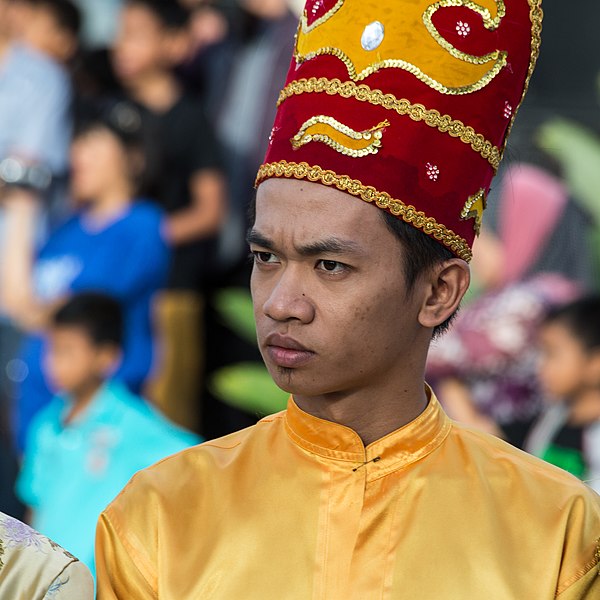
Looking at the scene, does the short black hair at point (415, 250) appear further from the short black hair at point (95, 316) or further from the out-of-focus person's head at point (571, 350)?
the short black hair at point (95, 316)

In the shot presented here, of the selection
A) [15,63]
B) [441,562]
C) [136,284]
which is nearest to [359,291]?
[441,562]

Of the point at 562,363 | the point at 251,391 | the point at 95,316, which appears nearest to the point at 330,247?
the point at 562,363

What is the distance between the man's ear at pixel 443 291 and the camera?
274 cm

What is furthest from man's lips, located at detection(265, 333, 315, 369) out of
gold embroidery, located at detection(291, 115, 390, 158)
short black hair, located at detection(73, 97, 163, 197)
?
short black hair, located at detection(73, 97, 163, 197)

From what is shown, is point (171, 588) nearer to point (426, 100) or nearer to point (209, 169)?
point (426, 100)

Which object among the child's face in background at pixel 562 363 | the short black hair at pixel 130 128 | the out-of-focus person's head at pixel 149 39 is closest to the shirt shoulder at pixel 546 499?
the child's face in background at pixel 562 363

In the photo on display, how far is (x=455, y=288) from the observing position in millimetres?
2770

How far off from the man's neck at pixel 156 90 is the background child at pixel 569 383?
204 centimetres

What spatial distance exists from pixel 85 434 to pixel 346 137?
11.9 feet

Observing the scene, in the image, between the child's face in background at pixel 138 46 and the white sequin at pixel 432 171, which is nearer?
the white sequin at pixel 432 171

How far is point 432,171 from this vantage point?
2.68m

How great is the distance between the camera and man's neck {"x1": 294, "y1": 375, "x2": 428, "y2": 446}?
2727 millimetres

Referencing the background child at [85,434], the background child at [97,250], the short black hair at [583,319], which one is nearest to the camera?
the background child at [85,434]

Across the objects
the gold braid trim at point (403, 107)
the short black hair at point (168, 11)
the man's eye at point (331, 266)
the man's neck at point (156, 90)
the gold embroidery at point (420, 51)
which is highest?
the short black hair at point (168, 11)
